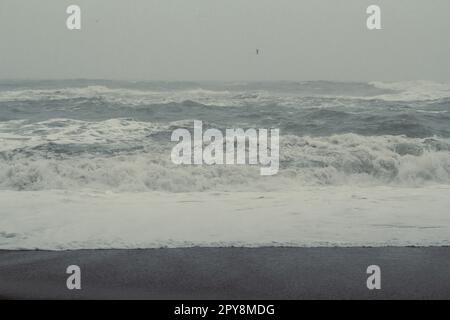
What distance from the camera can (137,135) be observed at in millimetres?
6922

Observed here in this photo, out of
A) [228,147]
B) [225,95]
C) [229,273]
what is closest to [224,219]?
[229,273]

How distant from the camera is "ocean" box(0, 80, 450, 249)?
403 cm

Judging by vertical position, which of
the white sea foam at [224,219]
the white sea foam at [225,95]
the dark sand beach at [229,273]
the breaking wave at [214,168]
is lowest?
the dark sand beach at [229,273]

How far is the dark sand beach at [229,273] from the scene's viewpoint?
2.84 meters

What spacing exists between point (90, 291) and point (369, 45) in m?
6.08

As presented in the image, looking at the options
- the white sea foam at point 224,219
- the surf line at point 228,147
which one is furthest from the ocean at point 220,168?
the surf line at point 228,147

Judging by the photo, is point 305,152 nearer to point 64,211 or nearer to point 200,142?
point 200,142

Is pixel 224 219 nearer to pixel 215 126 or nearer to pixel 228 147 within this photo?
pixel 228 147

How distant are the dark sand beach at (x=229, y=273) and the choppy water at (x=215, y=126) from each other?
2.16 metres

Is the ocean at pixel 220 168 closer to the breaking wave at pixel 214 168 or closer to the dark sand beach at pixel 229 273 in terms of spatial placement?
the breaking wave at pixel 214 168

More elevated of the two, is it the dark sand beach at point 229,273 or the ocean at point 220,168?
the ocean at point 220,168

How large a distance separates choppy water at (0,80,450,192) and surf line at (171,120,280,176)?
0.43 ft

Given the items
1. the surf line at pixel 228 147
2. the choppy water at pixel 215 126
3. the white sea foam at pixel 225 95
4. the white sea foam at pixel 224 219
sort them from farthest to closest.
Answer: the white sea foam at pixel 225 95
the surf line at pixel 228 147
the choppy water at pixel 215 126
the white sea foam at pixel 224 219
